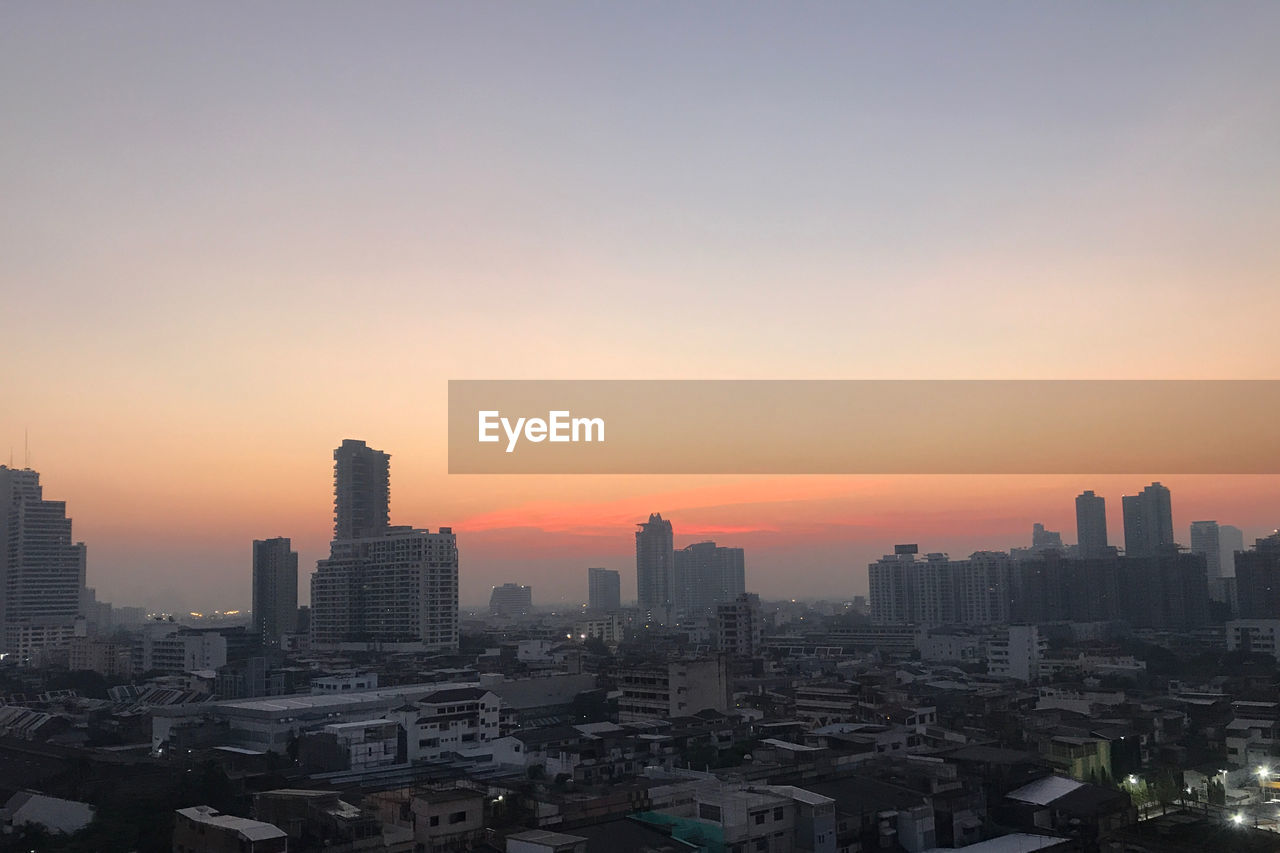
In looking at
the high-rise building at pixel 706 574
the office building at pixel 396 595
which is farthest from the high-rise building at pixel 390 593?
the high-rise building at pixel 706 574

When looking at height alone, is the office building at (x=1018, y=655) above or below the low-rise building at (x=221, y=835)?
below

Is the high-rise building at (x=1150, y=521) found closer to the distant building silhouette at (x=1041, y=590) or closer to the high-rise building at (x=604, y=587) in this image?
the distant building silhouette at (x=1041, y=590)

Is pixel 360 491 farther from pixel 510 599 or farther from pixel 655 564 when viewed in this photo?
pixel 510 599

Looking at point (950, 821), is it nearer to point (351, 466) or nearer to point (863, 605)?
point (351, 466)

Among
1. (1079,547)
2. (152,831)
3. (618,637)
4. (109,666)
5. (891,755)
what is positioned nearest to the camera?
(152,831)

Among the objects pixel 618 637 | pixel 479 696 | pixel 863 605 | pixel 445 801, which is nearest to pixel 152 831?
pixel 445 801

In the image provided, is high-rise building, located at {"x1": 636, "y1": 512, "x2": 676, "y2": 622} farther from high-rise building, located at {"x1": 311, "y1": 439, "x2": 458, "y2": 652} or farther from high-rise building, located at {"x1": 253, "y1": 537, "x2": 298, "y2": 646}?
high-rise building, located at {"x1": 311, "y1": 439, "x2": 458, "y2": 652}
